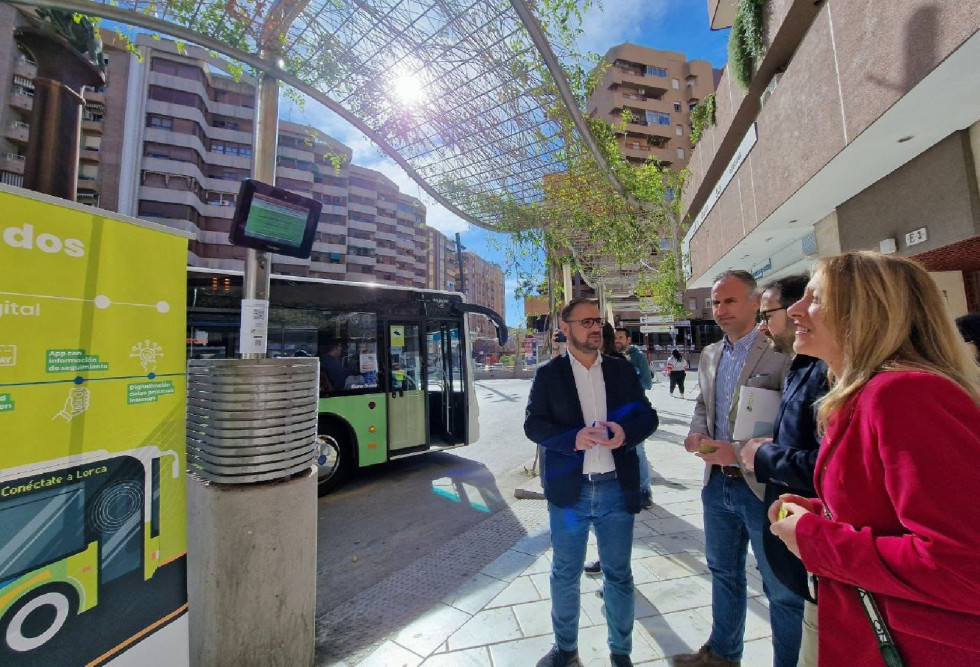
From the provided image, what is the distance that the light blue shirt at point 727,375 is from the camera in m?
2.41

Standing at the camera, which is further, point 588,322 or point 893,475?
point 588,322

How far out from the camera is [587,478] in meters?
2.42

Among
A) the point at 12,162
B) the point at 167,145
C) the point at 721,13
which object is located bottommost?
the point at 721,13

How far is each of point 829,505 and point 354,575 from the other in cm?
373

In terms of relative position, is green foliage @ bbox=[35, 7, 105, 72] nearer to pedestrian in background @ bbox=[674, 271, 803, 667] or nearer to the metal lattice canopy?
the metal lattice canopy

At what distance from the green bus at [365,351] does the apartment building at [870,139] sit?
5.29 metres

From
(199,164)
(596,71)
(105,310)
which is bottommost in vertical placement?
(105,310)

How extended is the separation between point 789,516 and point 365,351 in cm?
618

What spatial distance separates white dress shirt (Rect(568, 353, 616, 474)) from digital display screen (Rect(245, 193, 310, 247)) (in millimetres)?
1698

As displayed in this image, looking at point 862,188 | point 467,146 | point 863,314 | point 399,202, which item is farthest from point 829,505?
point 399,202

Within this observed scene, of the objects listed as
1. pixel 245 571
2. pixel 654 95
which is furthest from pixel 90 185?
pixel 654 95

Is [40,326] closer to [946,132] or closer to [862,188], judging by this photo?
[946,132]

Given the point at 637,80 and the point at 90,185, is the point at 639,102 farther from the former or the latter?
the point at 90,185

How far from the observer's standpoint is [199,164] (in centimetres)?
4797
